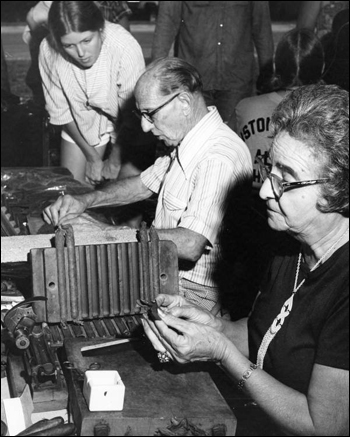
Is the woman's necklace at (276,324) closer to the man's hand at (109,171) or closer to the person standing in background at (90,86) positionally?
the person standing in background at (90,86)

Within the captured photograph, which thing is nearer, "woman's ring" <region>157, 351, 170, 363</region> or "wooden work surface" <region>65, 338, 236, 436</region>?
"wooden work surface" <region>65, 338, 236, 436</region>

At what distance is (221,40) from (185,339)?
3455 mm

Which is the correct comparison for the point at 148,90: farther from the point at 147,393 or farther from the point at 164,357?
the point at 147,393

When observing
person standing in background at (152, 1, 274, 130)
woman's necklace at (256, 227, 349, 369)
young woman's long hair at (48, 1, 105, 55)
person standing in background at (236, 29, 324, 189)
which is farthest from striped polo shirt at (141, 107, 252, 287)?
person standing in background at (152, 1, 274, 130)

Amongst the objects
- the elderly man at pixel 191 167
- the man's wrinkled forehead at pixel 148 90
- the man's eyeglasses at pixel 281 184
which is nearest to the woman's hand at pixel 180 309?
the man's eyeglasses at pixel 281 184

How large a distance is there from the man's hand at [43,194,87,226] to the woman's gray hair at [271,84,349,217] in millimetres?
1197

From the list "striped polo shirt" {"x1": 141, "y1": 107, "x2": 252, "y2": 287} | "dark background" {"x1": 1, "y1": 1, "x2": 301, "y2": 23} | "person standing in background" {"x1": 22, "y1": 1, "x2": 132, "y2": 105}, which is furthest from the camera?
"dark background" {"x1": 1, "y1": 1, "x2": 301, "y2": 23}

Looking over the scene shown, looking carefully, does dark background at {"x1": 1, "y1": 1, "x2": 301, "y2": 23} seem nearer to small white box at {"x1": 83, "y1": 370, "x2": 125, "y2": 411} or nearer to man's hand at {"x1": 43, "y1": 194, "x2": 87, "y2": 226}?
man's hand at {"x1": 43, "y1": 194, "x2": 87, "y2": 226}

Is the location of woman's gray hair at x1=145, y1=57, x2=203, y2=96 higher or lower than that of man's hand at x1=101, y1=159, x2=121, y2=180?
higher

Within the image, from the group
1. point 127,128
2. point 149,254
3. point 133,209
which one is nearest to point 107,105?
point 127,128

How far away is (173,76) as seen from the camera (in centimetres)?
260

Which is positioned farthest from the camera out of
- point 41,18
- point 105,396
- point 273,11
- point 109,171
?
point 273,11

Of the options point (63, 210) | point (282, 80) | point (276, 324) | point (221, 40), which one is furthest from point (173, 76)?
point (221, 40)

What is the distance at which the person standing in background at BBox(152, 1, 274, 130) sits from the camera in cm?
477
